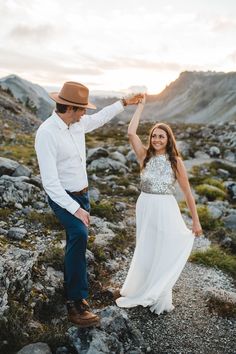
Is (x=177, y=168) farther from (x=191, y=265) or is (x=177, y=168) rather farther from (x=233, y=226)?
(x=233, y=226)

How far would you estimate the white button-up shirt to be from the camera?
5246 mm

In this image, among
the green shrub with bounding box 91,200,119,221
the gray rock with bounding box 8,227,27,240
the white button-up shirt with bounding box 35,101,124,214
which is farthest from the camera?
the green shrub with bounding box 91,200,119,221

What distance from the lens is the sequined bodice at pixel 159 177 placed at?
6602 mm

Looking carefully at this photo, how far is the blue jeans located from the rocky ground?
423 millimetres

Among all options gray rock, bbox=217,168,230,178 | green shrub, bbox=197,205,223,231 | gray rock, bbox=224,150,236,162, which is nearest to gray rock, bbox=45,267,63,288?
green shrub, bbox=197,205,223,231

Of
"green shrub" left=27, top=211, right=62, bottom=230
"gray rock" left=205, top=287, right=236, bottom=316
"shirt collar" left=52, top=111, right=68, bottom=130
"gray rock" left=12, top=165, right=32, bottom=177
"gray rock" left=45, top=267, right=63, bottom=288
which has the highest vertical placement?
"shirt collar" left=52, top=111, right=68, bottom=130

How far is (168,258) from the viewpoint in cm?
655

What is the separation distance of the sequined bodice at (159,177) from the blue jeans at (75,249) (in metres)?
1.11

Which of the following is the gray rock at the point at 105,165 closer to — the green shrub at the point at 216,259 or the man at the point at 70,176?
the green shrub at the point at 216,259

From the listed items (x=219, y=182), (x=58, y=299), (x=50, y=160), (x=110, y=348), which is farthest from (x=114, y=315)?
(x=219, y=182)

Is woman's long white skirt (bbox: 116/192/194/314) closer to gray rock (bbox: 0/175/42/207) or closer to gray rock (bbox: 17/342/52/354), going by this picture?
gray rock (bbox: 17/342/52/354)

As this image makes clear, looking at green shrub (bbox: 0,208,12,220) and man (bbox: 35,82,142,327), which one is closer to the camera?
man (bbox: 35,82,142,327)

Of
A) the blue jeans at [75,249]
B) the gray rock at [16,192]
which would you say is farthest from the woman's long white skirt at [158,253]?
the gray rock at [16,192]

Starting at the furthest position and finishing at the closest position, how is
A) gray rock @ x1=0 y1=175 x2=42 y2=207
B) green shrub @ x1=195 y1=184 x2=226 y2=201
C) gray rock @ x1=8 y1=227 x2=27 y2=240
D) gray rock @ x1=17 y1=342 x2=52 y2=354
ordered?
green shrub @ x1=195 y1=184 x2=226 y2=201
gray rock @ x1=0 y1=175 x2=42 y2=207
gray rock @ x1=8 y1=227 x2=27 y2=240
gray rock @ x1=17 y1=342 x2=52 y2=354
